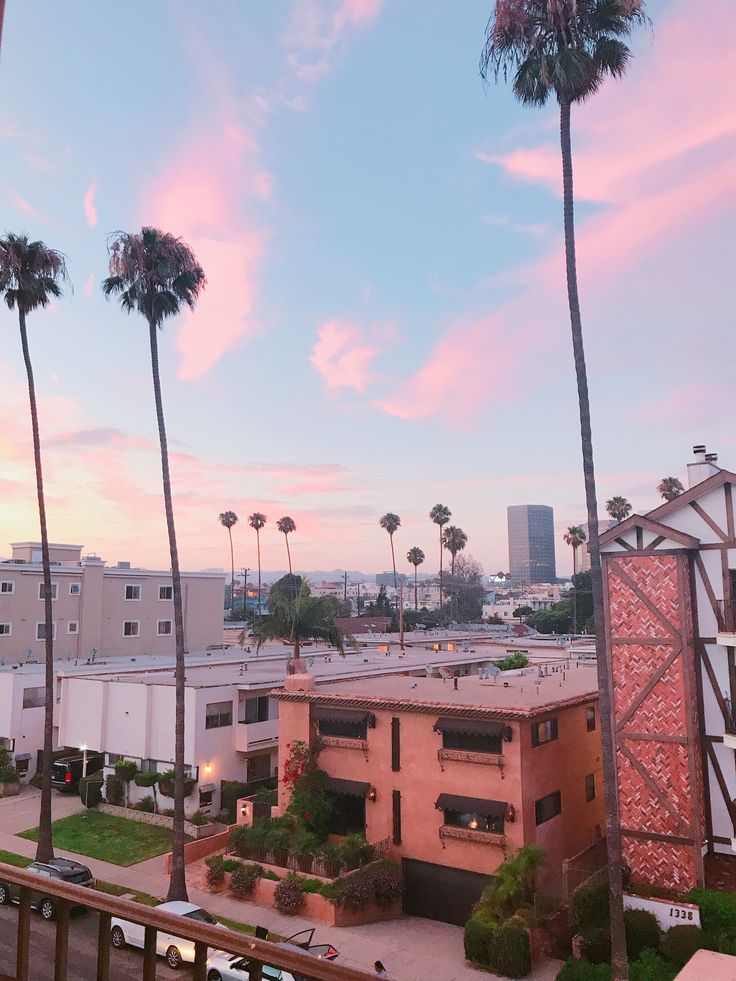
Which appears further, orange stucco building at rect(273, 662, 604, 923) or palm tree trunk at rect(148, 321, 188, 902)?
palm tree trunk at rect(148, 321, 188, 902)

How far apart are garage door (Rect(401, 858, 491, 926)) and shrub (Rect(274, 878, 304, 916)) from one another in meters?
4.24

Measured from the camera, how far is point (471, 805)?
27.3 meters

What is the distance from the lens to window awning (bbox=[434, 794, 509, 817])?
26.7 metres

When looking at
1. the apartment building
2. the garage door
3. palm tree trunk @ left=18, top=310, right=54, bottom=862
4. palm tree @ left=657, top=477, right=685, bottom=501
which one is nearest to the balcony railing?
the garage door

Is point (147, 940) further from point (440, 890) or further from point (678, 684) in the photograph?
point (440, 890)

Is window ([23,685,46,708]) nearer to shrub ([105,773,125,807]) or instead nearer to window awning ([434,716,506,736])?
shrub ([105,773,125,807])

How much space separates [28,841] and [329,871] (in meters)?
15.6

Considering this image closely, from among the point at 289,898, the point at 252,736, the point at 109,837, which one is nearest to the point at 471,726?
the point at 289,898

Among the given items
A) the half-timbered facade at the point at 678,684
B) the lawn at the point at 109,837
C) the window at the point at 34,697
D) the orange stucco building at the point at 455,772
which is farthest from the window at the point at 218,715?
the half-timbered facade at the point at 678,684

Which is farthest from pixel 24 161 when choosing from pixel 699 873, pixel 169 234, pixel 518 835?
pixel 699 873

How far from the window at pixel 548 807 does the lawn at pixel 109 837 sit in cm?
1660

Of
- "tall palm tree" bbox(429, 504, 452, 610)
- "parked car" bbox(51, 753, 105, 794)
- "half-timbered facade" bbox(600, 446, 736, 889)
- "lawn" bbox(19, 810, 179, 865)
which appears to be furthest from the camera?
"tall palm tree" bbox(429, 504, 452, 610)

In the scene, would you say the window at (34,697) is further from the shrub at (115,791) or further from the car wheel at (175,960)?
the car wheel at (175,960)

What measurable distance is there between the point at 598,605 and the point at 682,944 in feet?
30.3
